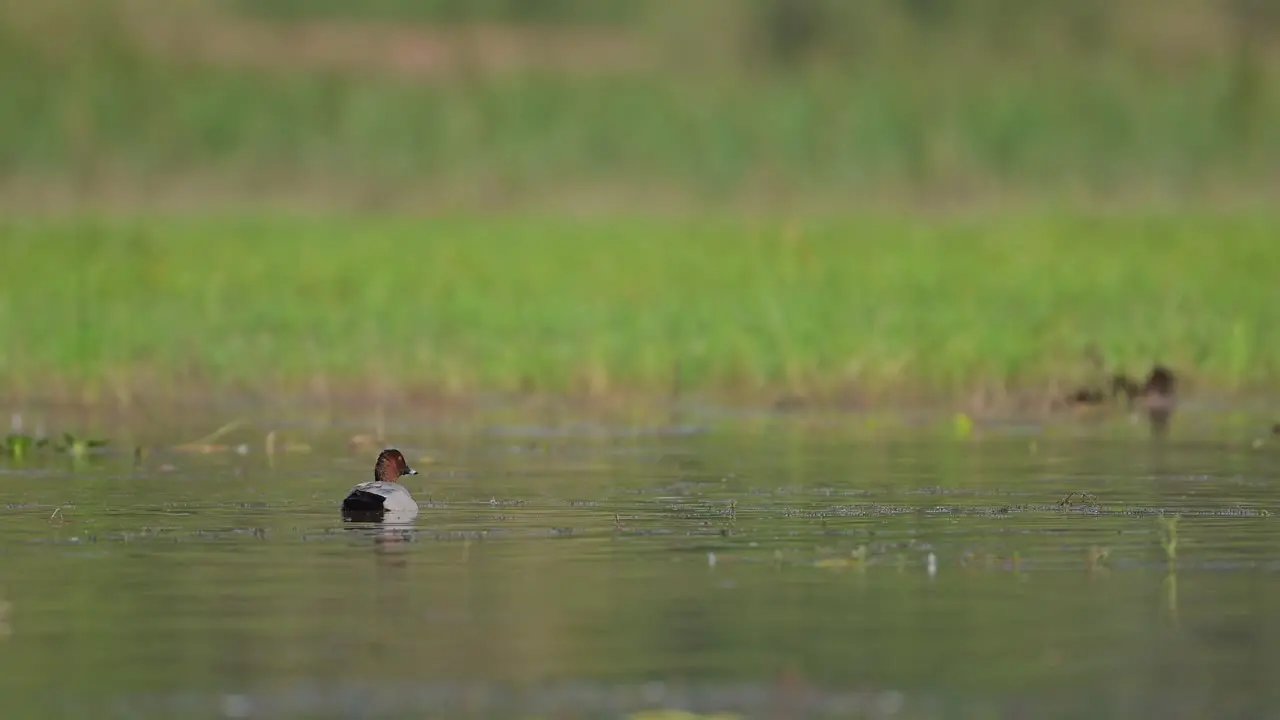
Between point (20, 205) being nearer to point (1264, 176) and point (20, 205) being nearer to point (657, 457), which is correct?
point (1264, 176)

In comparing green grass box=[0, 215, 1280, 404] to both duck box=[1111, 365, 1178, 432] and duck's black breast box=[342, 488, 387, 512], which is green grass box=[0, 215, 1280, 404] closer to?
duck box=[1111, 365, 1178, 432]

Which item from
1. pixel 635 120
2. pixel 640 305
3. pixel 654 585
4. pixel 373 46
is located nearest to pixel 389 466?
pixel 654 585

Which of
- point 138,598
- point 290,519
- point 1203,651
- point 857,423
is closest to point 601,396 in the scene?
point 857,423

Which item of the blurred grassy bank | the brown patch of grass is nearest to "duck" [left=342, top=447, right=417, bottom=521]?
the blurred grassy bank

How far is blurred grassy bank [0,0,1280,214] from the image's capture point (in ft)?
120

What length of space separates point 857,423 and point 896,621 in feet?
29.8

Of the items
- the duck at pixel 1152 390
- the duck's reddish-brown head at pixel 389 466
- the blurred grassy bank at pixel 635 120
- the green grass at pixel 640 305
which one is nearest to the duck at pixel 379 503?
the duck's reddish-brown head at pixel 389 466

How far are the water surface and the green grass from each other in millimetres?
3944

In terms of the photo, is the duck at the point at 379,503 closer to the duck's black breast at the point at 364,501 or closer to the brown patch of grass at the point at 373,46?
the duck's black breast at the point at 364,501

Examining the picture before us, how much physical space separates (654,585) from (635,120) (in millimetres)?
29386

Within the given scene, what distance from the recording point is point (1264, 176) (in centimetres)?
3762

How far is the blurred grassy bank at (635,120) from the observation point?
3662 cm

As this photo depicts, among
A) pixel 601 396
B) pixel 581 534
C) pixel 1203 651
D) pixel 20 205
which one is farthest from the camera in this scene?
pixel 20 205

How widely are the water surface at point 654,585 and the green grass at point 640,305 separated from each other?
3944mm
